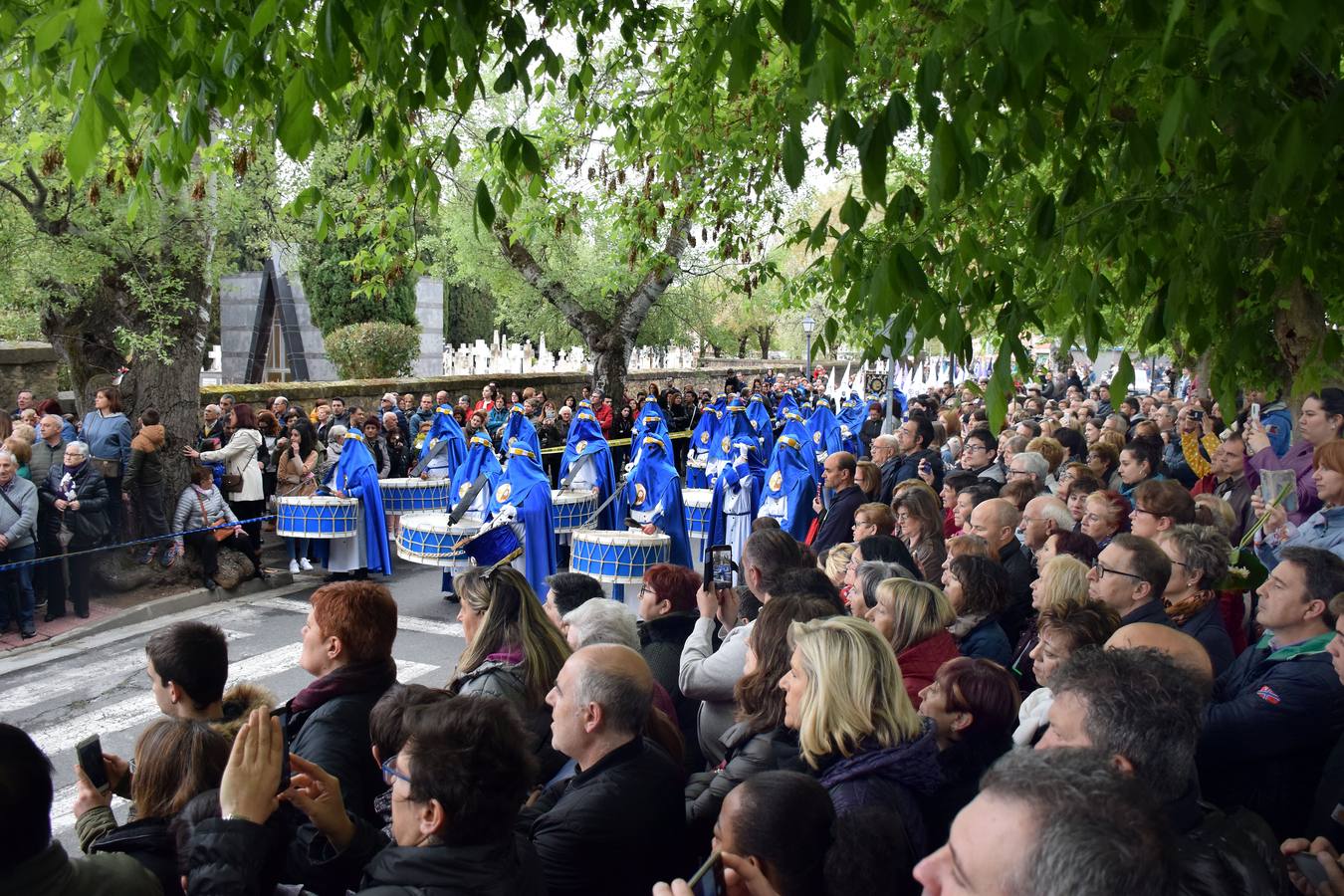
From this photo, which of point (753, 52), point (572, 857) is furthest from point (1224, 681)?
A: point (753, 52)

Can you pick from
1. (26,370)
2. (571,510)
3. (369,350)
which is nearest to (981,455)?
(571,510)

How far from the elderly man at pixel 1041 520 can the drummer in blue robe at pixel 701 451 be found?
750cm

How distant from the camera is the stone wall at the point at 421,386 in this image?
61.5ft

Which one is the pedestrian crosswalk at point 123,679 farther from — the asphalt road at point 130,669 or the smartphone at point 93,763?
the smartphone at point 93,763

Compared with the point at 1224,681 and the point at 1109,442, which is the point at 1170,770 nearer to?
the point at 1224,681

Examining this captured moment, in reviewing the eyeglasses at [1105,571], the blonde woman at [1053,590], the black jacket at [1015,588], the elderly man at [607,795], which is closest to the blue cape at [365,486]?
the black jacket at [1015,588]

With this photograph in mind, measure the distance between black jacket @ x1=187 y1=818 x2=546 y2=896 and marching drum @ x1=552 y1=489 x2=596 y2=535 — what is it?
895 centimetres

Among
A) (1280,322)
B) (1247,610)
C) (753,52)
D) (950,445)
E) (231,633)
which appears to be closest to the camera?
(753,52)

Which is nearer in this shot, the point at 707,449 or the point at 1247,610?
the point at 1247,610

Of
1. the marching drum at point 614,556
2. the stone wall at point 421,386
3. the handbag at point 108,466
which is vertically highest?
the stone wall at point 421,386

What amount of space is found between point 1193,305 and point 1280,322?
10.9 ft

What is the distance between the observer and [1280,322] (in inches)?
287

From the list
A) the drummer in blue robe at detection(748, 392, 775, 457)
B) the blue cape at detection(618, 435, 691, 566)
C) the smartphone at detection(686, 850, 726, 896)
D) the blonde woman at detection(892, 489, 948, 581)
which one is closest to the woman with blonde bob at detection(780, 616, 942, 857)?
the smartphone at detection(686, 850, 726, 896)

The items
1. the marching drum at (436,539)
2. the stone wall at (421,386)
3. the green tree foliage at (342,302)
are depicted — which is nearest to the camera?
the marching drum at (436,539)
